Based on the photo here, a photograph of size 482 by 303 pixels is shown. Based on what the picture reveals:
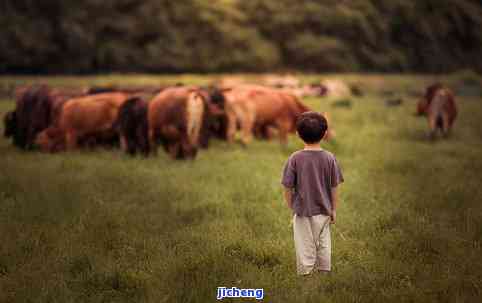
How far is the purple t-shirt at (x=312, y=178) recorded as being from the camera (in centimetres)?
461

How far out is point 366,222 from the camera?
21.5ft

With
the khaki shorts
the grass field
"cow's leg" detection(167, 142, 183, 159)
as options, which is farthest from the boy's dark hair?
"cow's leg" detection(167, 142, 183, 159)

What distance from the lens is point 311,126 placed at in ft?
14.8

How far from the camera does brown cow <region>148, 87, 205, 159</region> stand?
10984 millimetres

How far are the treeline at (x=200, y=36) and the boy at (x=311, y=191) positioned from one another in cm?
4277

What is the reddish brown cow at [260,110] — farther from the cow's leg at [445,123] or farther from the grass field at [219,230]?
the cow's leg at [445,123]

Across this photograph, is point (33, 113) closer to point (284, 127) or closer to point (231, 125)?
point (231, 125)

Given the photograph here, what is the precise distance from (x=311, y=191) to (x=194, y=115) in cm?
668

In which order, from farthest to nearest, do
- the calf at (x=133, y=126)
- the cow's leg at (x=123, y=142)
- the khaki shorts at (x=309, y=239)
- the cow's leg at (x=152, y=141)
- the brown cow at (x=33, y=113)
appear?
the brown cow at (x=33, y=113) < the cow's leg at (x=123, y=142) < the calf at (x=133, y=126) < the cow's leg at (x=152, y=141) < the khaki shorts at (x=309, y=239)

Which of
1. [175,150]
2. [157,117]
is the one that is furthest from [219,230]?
[157,117]

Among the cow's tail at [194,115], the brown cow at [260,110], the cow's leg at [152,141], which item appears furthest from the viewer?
the brown cow at [260,110]

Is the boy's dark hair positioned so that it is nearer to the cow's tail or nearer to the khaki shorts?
the khaki shorts

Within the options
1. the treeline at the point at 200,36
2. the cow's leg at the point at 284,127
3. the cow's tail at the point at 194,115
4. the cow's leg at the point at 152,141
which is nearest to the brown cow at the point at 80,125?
the cow's leg at the point at 152,141

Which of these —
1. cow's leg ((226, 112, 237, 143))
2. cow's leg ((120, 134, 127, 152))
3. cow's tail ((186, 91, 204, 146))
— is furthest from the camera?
cow's leg ((226, 112, 237, 143))
